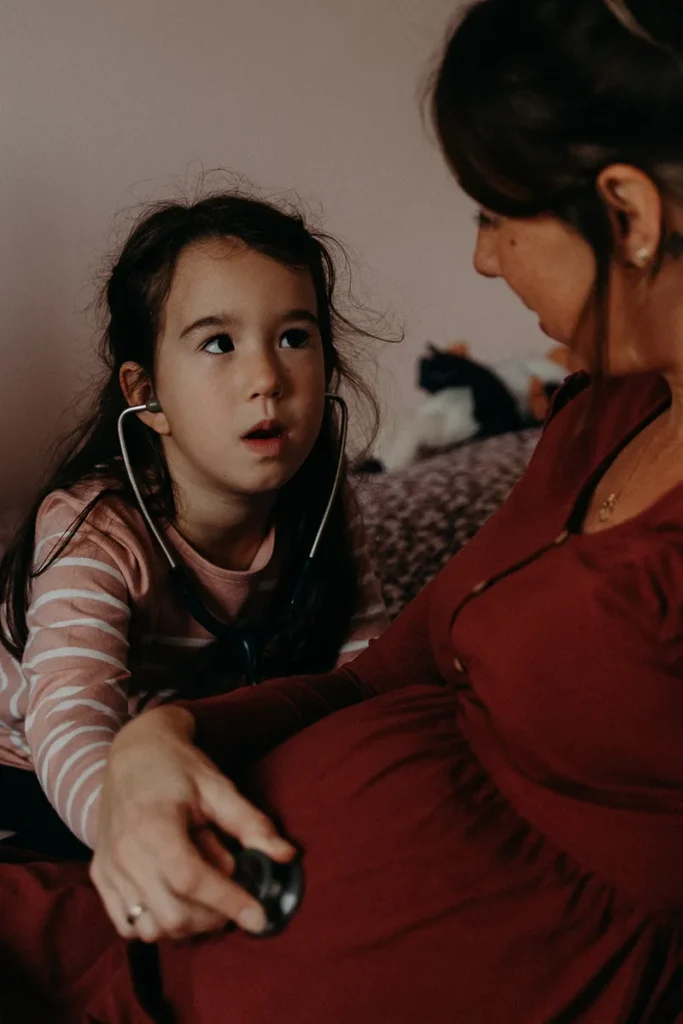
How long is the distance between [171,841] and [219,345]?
0.50 meters

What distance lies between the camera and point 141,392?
3.53 ft

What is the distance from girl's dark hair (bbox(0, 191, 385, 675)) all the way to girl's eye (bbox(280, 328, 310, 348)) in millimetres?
66

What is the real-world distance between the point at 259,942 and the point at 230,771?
14 centimetres

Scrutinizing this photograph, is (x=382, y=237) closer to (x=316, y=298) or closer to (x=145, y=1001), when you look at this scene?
(x=316, y=298)

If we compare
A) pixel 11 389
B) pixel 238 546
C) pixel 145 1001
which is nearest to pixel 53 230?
pixel 11 389

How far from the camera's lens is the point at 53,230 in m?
1.27

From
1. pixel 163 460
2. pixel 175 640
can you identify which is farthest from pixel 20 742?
pixel 163 460

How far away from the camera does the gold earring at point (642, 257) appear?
0.64m

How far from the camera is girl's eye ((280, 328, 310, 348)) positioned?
3.26 feet

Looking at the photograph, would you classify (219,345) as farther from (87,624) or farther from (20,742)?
(20,742)

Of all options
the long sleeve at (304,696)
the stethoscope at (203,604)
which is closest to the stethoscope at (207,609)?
the stethoscope at (203,604)

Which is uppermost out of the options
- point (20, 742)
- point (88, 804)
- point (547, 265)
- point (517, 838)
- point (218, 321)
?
point (547, 265)

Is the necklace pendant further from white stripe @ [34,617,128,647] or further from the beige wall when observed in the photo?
the beige wall

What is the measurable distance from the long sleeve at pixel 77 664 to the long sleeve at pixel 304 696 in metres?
0.14
